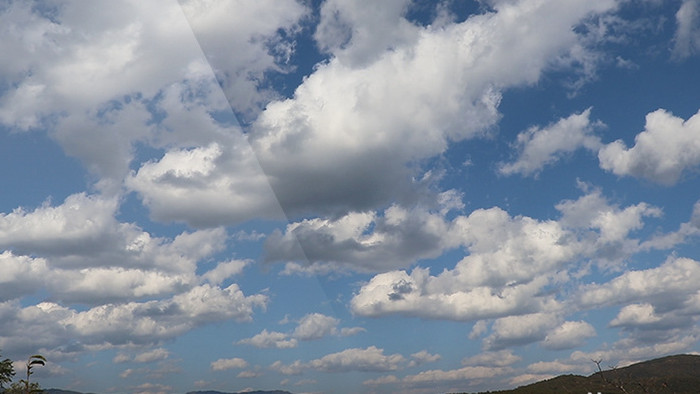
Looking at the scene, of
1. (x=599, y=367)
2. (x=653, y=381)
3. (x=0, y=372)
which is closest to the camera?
(x=653, y=381)

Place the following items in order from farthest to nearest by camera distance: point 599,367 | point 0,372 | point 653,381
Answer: point 0,372, point 599,367, point 653,381

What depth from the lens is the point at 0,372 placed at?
7406 cm

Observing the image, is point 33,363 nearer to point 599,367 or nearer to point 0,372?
point 599,367

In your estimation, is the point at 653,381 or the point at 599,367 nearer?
the point at 653,381

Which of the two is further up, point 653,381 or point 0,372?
point 0,372

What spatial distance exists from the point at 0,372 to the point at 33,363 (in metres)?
49.5

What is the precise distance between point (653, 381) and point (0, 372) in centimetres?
7519

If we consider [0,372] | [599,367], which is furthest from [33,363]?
[0,372]

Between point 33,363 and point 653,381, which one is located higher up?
point 33,363

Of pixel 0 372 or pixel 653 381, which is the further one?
pixel 0 372

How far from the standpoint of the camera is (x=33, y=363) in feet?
111

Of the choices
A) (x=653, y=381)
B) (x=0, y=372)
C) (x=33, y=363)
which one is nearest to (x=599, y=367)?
(x=653, y=381)

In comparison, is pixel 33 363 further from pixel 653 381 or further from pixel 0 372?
pixel 0 372

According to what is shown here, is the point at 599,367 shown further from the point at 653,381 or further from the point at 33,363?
the point at 33,363
